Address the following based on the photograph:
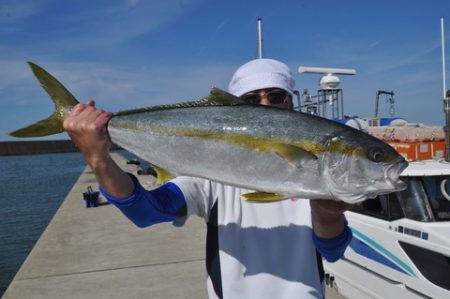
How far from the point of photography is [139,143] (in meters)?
2.34

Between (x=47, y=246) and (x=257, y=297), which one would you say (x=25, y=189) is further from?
(x=257, y=297)

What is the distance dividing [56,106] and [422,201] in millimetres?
4531

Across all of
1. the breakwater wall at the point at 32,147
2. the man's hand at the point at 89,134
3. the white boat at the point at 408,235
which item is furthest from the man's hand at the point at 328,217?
the breakwater wall at the point at 32,147

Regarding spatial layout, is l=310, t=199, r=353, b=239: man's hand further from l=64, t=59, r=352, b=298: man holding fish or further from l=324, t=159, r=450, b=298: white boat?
l=324, t=159, r=450, b=298: white boat

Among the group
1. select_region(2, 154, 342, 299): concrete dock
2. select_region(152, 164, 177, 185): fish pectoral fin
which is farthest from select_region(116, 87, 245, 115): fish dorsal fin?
select_region(2, 154, 342, 299): concrete dock

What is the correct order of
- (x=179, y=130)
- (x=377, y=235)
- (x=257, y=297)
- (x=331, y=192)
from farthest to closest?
(x=377, y=235) → (x=257, y=297) → (x=179, y=130) → (x=331, y=192)

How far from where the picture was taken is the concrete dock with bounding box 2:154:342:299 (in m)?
6.32

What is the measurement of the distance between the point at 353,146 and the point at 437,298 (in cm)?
365

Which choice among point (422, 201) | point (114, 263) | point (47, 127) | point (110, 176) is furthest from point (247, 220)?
point (114, 263)

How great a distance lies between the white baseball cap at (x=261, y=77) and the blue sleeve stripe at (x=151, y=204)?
2.41 ft

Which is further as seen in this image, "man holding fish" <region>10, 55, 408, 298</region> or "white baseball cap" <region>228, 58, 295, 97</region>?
"white baseball cap" <region>228, 58, 295, 97</region>

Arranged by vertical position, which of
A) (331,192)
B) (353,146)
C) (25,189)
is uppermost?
(353,146)

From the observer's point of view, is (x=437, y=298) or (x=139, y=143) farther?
(x=437, y=298)

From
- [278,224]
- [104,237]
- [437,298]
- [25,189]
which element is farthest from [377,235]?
[25,189]
